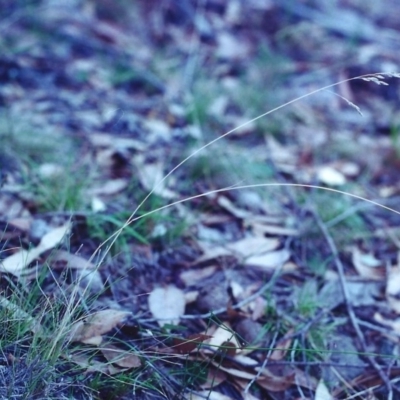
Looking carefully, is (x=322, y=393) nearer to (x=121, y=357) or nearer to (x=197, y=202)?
(x=121, y=357)

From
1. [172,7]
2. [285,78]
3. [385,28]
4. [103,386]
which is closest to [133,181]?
[103,386]

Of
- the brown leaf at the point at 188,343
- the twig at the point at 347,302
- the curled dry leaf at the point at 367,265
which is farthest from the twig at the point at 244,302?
the curled dry leaf at the point at 367,265

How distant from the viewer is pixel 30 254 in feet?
6.28

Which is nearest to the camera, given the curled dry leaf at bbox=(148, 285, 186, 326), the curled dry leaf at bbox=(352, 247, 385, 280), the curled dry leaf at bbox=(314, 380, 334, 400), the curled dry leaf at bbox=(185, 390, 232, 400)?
the curled dry leaf at bbox=(185, 390, 232, 400)

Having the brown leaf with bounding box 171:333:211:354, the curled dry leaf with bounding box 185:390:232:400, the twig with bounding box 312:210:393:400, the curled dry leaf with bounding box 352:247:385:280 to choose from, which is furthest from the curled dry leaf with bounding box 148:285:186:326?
the curled dry leaf with bounding box 352:247:385:280

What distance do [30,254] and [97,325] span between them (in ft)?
1.26

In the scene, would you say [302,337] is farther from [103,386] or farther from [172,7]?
[172,7]

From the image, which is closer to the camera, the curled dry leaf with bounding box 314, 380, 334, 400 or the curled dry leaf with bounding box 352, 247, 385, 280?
the curled dry leaf with bounding box 314, 380, 334, 400

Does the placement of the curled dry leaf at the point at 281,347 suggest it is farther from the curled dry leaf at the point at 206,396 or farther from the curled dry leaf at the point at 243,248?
the curled dry leaf at the point at 243,248

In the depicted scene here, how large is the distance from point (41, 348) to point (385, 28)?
3.53 m

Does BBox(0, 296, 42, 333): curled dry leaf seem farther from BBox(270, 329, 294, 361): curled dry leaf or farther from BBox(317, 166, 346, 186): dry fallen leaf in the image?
BBox(317, 166, 346, 186): dry fallen leaf

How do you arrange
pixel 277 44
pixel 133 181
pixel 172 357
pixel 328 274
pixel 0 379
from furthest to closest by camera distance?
pixel 277 44 < pixel 133 181 < pixel 328 274 < pixel 172 357 < pixel 0 379

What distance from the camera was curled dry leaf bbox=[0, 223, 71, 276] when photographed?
1.76 meters

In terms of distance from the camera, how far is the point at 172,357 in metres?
1.68
